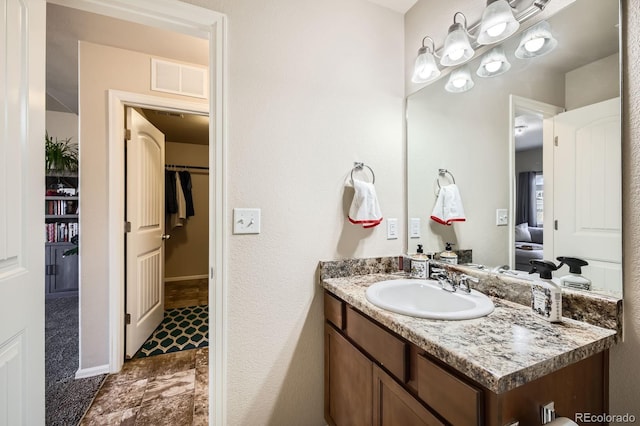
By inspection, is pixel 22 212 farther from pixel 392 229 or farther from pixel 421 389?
pixel 392 229

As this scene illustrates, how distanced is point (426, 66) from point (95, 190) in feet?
7.49

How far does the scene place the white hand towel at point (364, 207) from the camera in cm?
139

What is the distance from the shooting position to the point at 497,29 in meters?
1.10

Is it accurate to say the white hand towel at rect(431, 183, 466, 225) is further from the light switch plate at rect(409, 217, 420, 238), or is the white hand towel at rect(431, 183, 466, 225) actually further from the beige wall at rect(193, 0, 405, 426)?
the beige wall at rect(193, 0, 405, 426)

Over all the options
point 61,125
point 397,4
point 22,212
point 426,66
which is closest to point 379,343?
point 22,212

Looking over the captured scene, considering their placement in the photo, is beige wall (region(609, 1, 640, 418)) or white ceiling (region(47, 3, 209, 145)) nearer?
beige wall (region(609, 1, 640, 418))

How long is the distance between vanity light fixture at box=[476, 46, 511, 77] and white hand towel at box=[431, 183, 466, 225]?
0.53m

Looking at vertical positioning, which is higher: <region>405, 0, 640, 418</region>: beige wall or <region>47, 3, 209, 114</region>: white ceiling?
<region>47, 3, 209, 114</region>: white ceiling

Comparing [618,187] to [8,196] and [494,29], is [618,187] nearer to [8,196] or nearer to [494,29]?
[494,29]

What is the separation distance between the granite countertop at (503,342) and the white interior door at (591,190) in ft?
0.74

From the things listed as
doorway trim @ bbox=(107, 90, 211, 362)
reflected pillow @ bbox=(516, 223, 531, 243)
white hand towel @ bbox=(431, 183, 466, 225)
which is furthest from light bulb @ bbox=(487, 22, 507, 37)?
doorway trim @ bbox=(107, 90, 211, 362)

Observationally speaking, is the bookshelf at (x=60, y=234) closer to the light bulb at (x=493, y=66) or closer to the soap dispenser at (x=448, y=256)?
the soap dispenser at (x=448, y=256)

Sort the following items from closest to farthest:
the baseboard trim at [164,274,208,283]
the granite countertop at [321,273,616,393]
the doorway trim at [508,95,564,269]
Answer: the granite countertop at [321,273,616,393], the doorway trim at [508,95,564,269], the baseboard trim at [164,274,208,283]

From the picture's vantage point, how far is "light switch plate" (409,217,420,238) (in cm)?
155
